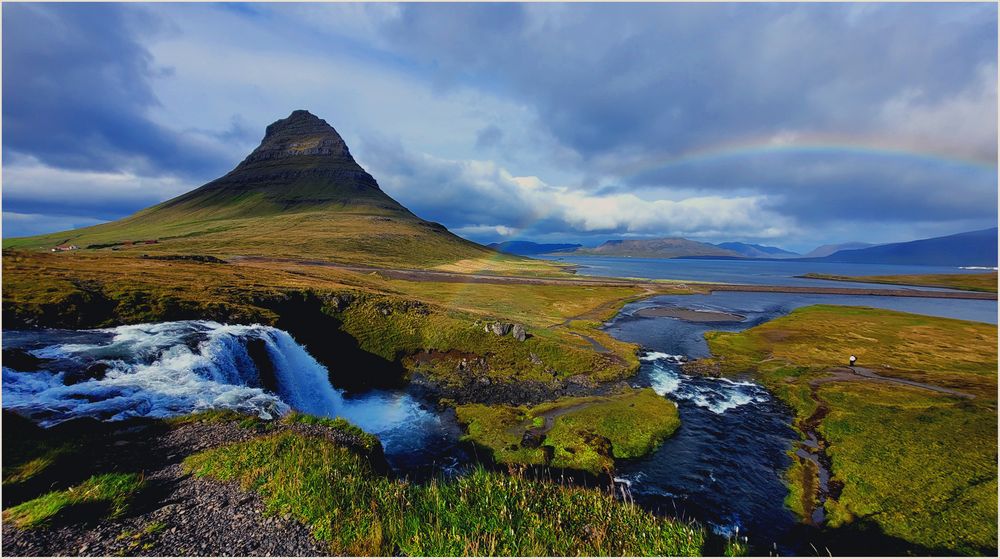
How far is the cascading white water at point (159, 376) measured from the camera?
78.5 ft

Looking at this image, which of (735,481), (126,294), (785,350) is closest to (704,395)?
(735,481)

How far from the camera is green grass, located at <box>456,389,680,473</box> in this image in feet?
101

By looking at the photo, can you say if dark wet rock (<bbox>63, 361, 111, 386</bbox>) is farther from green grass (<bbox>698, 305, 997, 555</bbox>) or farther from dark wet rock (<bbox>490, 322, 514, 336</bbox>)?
green grass (<bbox>698, 305, 997, 555</bbox>)

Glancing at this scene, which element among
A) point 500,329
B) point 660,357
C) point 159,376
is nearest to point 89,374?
point 159,376

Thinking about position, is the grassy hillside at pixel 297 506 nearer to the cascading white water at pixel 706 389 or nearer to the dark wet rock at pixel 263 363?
the dark wet rock at pixel 263 363

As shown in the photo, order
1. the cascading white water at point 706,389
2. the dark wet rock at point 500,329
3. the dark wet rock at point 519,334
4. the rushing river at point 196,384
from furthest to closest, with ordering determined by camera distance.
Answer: the dark wet rock at point 500,329 < the dark wet rock at point 519,334 < the cascading white water at point 706,389 < the rushing river at point 196,384

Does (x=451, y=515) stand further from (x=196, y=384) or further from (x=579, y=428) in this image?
(x=196, y=384)

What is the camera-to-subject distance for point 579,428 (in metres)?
34.9

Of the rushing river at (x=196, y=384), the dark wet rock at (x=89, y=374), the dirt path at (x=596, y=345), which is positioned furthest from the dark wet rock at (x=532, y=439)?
the dark wet rock at (x=89, y=374)

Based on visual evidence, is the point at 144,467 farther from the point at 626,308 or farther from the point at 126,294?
the point at 626,308

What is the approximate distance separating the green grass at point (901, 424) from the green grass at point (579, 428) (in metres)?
11.1

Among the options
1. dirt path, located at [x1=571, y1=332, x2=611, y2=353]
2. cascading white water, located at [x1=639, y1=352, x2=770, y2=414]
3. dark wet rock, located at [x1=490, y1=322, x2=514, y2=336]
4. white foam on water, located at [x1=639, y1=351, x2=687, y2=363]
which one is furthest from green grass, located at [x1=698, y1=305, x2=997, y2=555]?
dark wet rock, located at [x1=490, y1=322, x2=514, y2=336]

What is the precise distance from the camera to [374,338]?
184ft

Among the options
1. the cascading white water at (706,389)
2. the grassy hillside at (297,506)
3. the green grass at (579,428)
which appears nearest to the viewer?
the grassy hillside at (297,506)
